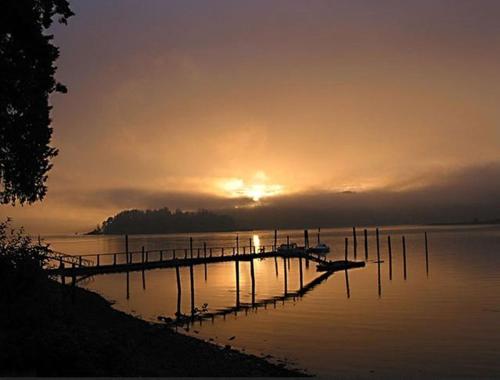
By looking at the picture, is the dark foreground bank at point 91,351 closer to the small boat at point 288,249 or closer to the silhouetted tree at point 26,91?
the silhouetted tree at point 26,91

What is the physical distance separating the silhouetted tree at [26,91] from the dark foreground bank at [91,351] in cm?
735

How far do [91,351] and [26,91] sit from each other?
1340 cm

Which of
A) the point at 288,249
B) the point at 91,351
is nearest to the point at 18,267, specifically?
the point at 91,351

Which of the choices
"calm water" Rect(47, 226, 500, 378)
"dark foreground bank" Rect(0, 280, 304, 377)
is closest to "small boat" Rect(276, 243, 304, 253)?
"calm water" Rect(47, 226, 500, 378)

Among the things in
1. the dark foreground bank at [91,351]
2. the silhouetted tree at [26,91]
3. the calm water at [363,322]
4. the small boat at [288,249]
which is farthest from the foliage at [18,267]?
the small boat at [288,249]

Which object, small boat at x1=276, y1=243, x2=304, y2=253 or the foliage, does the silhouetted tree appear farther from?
small boat at x1=276, y1=243, x2=304, y2=253

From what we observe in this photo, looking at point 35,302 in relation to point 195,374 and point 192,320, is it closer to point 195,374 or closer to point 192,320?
point 195,374

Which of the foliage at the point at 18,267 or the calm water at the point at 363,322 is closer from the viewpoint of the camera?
the foliage at the point at 18,267

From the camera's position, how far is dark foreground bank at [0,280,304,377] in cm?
1109

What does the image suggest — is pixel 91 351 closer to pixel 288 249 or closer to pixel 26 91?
pixel 26 91

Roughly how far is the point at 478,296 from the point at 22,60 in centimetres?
4335

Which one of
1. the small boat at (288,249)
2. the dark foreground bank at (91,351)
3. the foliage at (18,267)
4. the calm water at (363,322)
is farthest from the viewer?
the small boat at (288,249)

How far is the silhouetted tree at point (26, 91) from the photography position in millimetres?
20234

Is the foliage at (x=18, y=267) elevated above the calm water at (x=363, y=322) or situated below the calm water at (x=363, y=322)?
above
